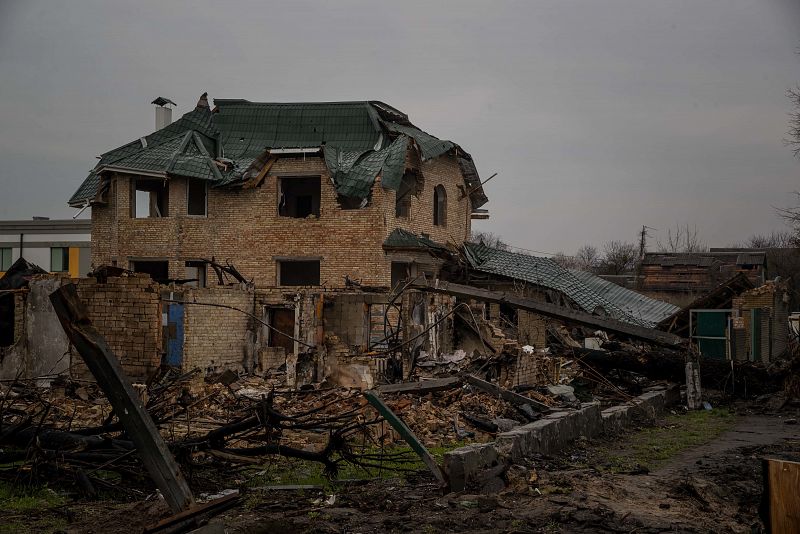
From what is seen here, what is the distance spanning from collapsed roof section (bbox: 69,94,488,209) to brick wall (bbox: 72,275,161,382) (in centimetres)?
1063

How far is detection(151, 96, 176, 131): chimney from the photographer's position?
31641 millimetres

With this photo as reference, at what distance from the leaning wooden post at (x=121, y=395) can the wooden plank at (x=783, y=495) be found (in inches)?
132

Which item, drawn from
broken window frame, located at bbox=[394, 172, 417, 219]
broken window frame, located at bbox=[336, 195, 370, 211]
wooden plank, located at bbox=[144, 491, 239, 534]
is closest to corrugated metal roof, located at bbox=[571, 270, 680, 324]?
broken window frame, located at bbox=[394, 172, 417, 219]

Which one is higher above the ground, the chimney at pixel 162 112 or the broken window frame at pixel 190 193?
the chimney at pixel 162 112

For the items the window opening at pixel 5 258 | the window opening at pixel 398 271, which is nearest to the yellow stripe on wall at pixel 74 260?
the window opening at pixel 5 258

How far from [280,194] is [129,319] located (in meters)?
11.6

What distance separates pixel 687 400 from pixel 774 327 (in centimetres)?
958

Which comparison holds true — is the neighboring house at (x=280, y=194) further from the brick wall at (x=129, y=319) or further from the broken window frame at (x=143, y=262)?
the brick wall at (x=129, y=319)

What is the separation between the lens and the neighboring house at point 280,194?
26.1m

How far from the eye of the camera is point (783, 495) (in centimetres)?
401

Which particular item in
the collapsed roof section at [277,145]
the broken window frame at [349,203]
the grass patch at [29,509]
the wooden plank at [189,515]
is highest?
the collapsed roof section at [277,145]

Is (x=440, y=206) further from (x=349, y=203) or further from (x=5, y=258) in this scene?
(x=5, y=258)

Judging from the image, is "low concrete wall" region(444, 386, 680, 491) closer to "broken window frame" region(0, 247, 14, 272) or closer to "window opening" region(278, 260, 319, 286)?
"window opening" region(278, 260, 319, 286)

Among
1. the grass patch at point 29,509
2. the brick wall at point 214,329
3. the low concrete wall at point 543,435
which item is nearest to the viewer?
the grass patch at point 29,509
